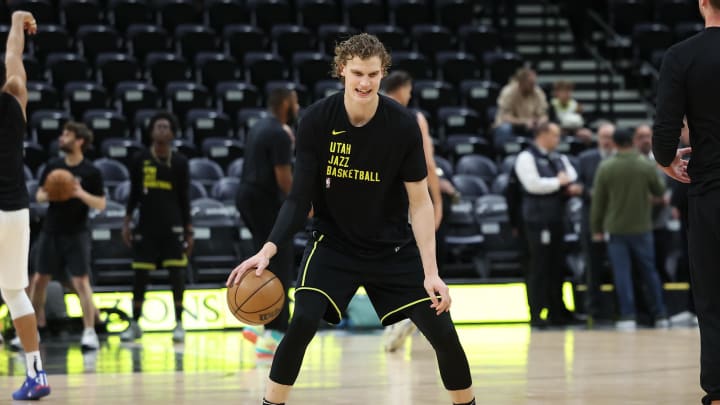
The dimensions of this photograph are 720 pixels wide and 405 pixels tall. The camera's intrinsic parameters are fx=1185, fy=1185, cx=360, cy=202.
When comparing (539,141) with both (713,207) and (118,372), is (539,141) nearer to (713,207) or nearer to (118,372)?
(118,372)

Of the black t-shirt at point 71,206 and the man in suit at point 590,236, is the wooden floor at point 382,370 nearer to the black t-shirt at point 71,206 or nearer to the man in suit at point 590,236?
the black t-shirt at point 71,206

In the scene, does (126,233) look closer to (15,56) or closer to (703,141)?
(15,56)

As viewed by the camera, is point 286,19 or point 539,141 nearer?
point 539,141

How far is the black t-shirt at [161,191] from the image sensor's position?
35.1 feet

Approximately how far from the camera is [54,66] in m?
14.8

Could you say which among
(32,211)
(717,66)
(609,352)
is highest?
(717,66)

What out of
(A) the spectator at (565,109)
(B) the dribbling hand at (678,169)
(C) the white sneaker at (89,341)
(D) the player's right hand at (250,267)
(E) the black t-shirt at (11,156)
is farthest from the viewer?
(A) the spectator at (565,109)

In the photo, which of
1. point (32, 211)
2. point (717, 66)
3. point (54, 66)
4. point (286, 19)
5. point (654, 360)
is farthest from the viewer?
point (286, 19)

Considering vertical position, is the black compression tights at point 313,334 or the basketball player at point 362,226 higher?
the basketball player at point 362,226

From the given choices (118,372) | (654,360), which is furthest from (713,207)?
(118,372)

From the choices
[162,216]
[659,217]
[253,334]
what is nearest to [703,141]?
[253,334]

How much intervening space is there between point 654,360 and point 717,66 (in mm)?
4316

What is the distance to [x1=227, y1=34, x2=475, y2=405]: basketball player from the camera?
16.5 feet

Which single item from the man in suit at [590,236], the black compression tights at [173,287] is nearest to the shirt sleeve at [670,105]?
the black compression tights at [173,287]
